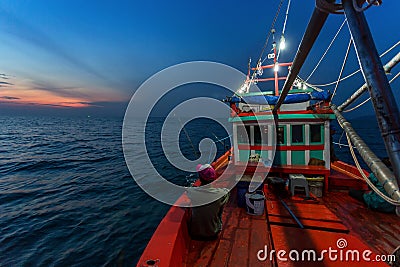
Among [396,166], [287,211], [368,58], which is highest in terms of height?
[368,58]

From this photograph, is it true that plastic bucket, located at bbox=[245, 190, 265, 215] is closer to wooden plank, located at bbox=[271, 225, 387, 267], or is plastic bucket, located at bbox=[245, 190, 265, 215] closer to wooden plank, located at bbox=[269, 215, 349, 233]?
wooden plank, located at bbox=[269, 215, 349, 233]

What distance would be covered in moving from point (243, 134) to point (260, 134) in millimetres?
707

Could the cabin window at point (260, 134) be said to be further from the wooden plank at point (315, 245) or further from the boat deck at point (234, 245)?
the wooden plank at point (315, 245)

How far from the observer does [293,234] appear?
3992 millimetres

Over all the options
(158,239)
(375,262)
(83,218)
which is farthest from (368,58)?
(83,218)

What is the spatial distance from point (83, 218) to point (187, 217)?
6.47 metres

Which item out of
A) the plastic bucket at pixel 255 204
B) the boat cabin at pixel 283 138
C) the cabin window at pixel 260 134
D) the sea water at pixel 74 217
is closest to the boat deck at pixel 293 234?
the plastic bucket at pixel 255 204

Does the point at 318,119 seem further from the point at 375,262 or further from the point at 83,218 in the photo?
the point at 83,218

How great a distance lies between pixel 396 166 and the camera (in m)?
1.03

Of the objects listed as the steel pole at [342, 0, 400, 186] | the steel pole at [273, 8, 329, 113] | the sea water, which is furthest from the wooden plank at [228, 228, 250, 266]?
the sea water

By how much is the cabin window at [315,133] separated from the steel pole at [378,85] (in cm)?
695

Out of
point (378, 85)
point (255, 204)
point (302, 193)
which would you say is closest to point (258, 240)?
point (255, 204)

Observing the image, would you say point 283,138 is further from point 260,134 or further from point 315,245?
point 315,245

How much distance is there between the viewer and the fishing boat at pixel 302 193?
1.18 meters
